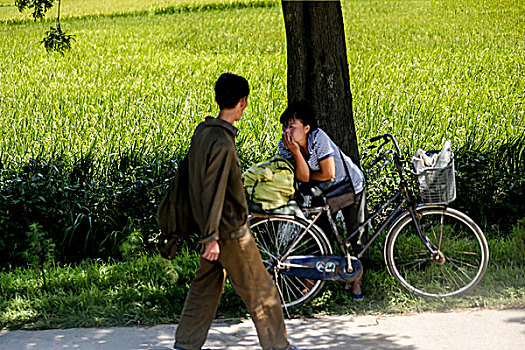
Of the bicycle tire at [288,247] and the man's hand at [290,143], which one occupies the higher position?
the man's hand at [290,143]

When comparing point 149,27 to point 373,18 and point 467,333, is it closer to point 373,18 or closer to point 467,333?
point 373,18

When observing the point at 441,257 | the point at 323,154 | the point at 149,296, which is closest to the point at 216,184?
the point at 323,154

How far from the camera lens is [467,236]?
590 cm

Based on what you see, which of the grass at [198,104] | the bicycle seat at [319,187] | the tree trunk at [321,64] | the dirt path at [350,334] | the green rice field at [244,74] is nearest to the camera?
the dirt path at [350,334]

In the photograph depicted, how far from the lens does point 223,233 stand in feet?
14.1

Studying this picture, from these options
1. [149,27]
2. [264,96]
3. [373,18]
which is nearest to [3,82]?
[264,96]

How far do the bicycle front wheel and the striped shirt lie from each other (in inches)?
18.6

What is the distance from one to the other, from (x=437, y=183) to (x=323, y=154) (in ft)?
2.67

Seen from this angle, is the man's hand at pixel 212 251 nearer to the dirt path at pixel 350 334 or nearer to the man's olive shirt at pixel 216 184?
the man's olive shirt at pixel 216 184

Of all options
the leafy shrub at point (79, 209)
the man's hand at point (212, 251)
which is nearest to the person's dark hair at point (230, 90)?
the man's hand at point (212, 251)

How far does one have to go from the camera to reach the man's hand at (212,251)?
13.8 feet

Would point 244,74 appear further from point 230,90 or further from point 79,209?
point 230,90

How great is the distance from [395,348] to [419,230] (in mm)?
1019

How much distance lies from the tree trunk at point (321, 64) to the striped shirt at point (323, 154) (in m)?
0.88
